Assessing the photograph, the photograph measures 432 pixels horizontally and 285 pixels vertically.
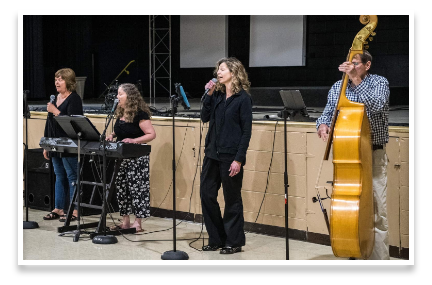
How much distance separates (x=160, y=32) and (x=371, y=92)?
10903 mm

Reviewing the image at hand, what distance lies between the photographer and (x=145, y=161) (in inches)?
224

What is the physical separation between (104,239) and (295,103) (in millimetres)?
2160

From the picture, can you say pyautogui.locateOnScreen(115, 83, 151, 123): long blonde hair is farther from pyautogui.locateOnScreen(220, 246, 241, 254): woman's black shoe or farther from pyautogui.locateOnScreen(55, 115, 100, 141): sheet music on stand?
pyautogui.locateOnScreen(220, 246, 241, 254): woman's black shoe

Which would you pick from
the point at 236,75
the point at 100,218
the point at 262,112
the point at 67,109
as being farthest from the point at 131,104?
the point at 262,112

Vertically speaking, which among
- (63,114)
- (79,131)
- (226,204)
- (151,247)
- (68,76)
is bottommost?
(151,247)

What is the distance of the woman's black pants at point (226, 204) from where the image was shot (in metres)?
4.89

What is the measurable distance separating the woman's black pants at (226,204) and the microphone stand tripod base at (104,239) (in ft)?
2.99

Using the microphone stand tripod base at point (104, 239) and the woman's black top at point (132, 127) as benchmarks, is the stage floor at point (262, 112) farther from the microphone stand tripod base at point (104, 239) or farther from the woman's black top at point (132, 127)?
the microphone stand tripod base at point (104, 239)

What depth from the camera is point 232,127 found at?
4828 millimetres

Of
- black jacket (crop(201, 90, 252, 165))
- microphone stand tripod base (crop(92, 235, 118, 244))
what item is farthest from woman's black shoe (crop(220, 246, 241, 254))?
microphone stand tripod base (crop(92, 235, 118, 244))

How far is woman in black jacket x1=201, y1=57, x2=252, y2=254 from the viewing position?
4.81m

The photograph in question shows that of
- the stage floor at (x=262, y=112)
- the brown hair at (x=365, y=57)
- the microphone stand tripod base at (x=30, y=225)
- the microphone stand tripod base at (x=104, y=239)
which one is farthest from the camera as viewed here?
the stage floor at (x=262, y=112)

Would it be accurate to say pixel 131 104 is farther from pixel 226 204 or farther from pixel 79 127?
pixel 226 204

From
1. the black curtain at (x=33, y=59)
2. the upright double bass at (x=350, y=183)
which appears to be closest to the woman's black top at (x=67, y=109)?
the upright double bass at (x=350, y=183)
